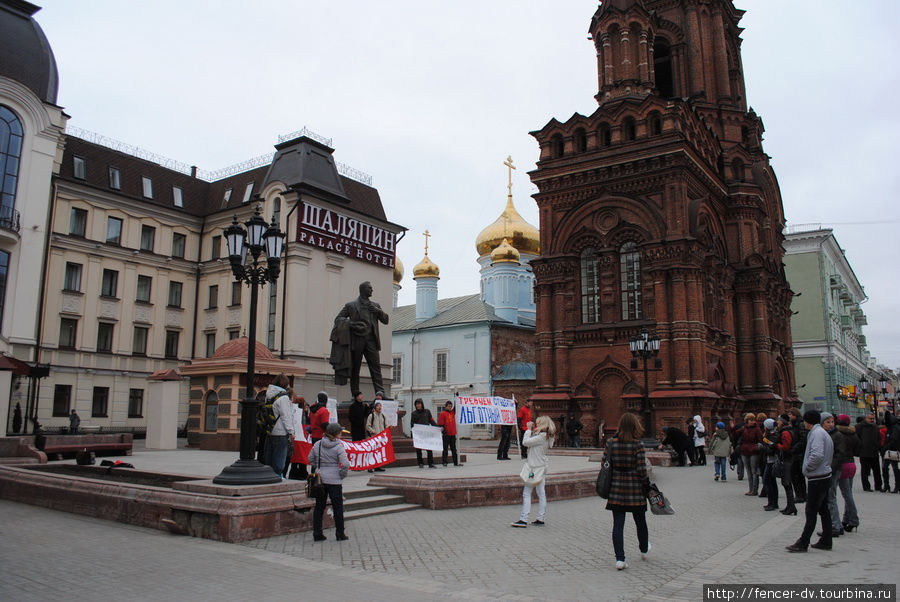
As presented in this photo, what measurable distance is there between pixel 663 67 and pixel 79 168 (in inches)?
1287

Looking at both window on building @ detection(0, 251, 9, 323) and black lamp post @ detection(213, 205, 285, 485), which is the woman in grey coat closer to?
black lamp post @ detection(213, 205, 285, 485)

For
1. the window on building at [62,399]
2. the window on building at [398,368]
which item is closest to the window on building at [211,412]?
the window on building at [62,399]

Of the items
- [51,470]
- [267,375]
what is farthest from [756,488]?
[267,375]

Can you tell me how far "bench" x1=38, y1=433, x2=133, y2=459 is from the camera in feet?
56.0

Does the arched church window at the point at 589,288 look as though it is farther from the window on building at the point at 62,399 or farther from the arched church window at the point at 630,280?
the window on building at the point at 62,399

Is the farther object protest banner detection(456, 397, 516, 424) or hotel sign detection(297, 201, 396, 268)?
hotel sign detection(297, 201, 396, 268)

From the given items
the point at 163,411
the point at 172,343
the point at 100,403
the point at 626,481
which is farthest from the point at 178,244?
the point at 626,481

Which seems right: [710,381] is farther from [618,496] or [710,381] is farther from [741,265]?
[618,496]

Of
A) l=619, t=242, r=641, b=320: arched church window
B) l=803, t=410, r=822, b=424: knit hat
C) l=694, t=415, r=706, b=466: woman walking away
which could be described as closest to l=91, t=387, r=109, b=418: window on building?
l=619, t=242, r=641, b=320: arched church window

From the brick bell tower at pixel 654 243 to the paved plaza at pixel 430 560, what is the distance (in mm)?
18509

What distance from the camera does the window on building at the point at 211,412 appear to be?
24219mm

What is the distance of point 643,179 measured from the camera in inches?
1239

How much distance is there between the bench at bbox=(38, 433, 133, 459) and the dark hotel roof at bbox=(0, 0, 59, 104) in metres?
18.8

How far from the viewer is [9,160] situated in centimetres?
2889
